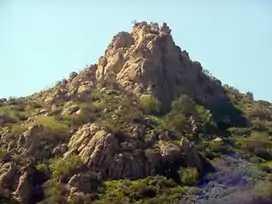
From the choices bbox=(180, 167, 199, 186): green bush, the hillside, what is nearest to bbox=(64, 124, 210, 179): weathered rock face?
the hillside

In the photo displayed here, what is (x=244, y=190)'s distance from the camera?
2120 inches

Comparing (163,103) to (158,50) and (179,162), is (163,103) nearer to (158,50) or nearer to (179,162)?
(158,50)

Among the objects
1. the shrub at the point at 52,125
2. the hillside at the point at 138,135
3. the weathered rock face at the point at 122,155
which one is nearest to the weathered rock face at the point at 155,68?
the hillside at the point at 138,135

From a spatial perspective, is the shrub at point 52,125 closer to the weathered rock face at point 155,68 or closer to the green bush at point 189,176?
the weathered rock face at point 155,68

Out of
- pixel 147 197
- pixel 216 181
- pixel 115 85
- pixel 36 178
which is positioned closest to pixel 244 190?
pixel 216 181

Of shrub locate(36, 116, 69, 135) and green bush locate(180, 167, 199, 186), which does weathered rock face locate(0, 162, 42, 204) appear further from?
green bush locate(180, 167, 199, 186)

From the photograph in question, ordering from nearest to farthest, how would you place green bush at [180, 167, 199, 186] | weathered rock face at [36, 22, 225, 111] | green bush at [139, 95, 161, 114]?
1. green bush at [180, 167, 199, 186]
2. green bush at [139, 95, 161, 114]
3. weathered rock face at [36, 22, 225, 111]

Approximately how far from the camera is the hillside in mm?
53156

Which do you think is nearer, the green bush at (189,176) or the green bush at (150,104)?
the green bush at (189,176)

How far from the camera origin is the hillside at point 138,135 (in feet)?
174

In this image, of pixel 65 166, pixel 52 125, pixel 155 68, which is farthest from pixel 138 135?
pixel 155 68

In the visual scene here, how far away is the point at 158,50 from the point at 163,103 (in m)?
6.96

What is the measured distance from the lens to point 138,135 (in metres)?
59.7

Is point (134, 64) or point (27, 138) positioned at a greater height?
point (134, 64)
